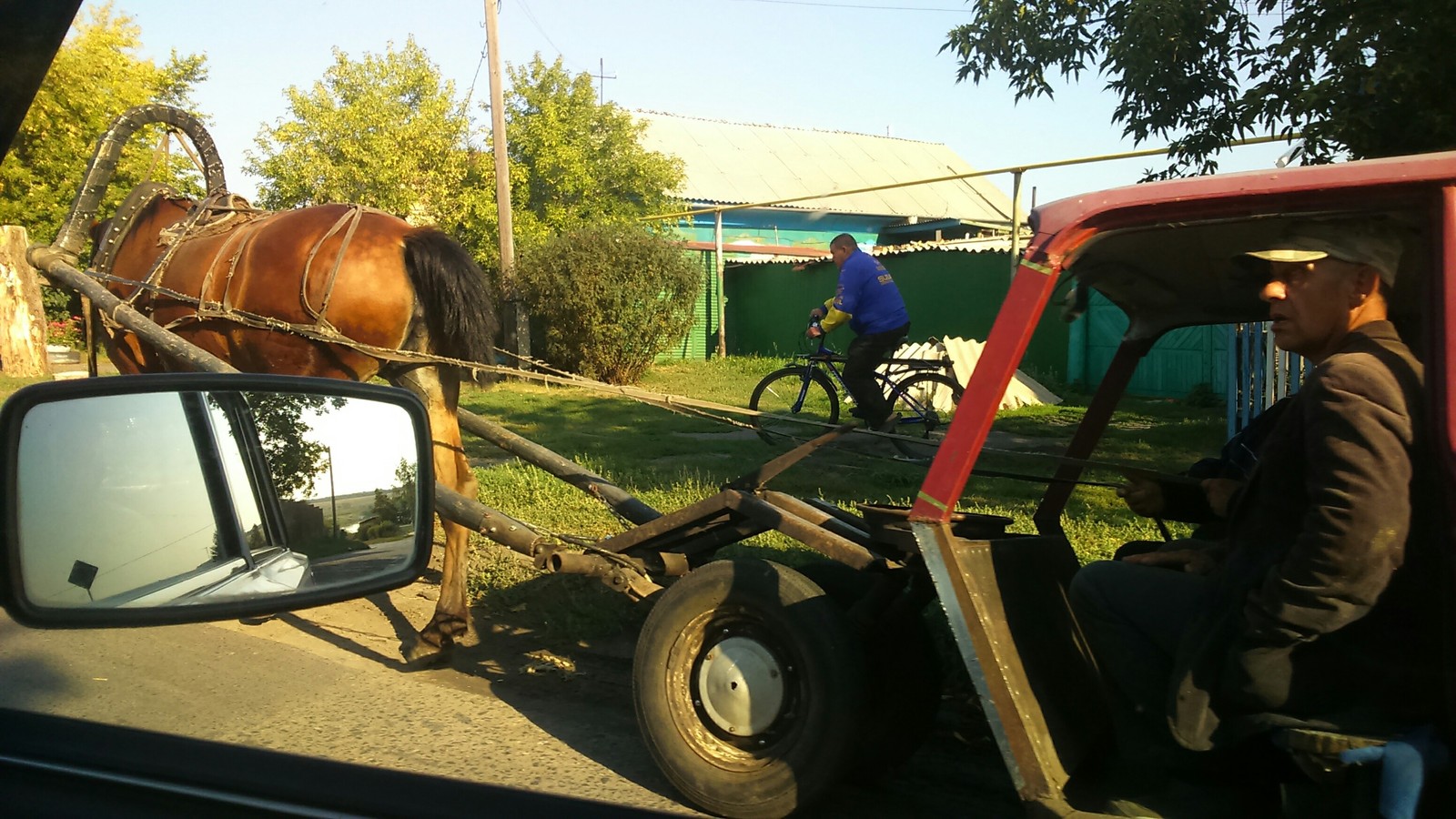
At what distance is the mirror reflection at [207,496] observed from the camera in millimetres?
2102

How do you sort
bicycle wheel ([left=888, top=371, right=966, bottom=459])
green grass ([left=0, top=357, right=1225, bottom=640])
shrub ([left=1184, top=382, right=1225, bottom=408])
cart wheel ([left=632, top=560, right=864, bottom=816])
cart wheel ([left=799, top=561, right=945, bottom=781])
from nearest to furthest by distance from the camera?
cart wheel ([left=632, top=560, right=864, bottom=816]) → cart wheel ([left=799, top=561, right=945, bottom=781]) → green grass ([left=0, top=357, right=1225, bottom=640]) → bicycle wheel ([left=888, top=371, right=966, bottom=459]) → shrub ([left=1184, top=382, right=1225, bottom=408])

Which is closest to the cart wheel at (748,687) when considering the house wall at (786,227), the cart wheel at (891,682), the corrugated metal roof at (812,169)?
the cart wheel at (891,682)

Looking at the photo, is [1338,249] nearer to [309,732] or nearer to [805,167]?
[309,732]

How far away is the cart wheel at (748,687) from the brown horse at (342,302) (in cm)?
220

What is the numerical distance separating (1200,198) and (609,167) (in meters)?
23.5

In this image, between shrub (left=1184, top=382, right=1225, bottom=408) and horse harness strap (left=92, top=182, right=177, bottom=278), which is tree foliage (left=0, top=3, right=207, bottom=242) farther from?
shrub (left=1184, top=382, right=1225, bottom=408)

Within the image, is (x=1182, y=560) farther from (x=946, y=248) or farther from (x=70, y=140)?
(x=70, y=140)

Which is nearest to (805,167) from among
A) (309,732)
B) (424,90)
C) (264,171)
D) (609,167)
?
(609,167)

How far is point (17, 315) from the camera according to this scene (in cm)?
1844

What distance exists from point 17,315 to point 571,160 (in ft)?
35.5

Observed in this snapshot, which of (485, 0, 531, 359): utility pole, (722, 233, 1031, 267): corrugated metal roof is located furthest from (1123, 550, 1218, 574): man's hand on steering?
(485, 0, 531, 359): utility pole

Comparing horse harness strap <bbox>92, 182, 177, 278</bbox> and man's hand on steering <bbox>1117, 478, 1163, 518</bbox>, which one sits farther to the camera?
horse harness strap <bbox>92, 182, 177, 278</bbox>

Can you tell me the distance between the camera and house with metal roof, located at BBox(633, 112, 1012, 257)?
31172mm

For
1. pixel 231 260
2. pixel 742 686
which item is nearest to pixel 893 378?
pixel 231 260
